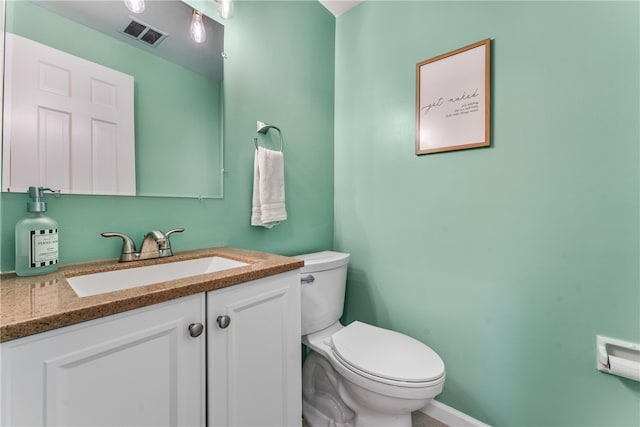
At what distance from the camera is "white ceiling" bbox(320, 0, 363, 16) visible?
164 centimetres

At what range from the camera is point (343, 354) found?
1.09 meters

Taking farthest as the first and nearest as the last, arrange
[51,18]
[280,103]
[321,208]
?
[321,208] → [280,103] → [51,18]

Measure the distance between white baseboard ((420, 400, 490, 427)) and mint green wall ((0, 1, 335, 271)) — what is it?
1004 millimetres

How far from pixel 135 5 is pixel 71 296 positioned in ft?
3.31

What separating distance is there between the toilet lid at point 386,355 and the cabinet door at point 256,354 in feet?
0.81

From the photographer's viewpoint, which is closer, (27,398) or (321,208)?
(27,398)

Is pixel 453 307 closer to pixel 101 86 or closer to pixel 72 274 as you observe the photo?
pixel 72 274

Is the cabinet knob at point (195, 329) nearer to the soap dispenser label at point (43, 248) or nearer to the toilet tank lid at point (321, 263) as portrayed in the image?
the soap dispenser label at point (43, 248)

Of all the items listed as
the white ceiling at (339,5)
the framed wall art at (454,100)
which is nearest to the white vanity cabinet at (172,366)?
the framed wall art at (454,100)

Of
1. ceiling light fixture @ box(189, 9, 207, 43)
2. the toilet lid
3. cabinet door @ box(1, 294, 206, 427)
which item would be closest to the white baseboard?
the toilet lid

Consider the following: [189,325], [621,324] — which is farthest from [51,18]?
[621,324]

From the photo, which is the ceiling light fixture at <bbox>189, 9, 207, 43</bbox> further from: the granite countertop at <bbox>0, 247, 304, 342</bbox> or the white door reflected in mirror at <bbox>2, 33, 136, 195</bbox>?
the granite countertop at <bbox>0, 247, 304, 342</bbox>

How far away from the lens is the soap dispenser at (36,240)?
72 cm

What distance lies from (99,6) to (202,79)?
0.37 meters
